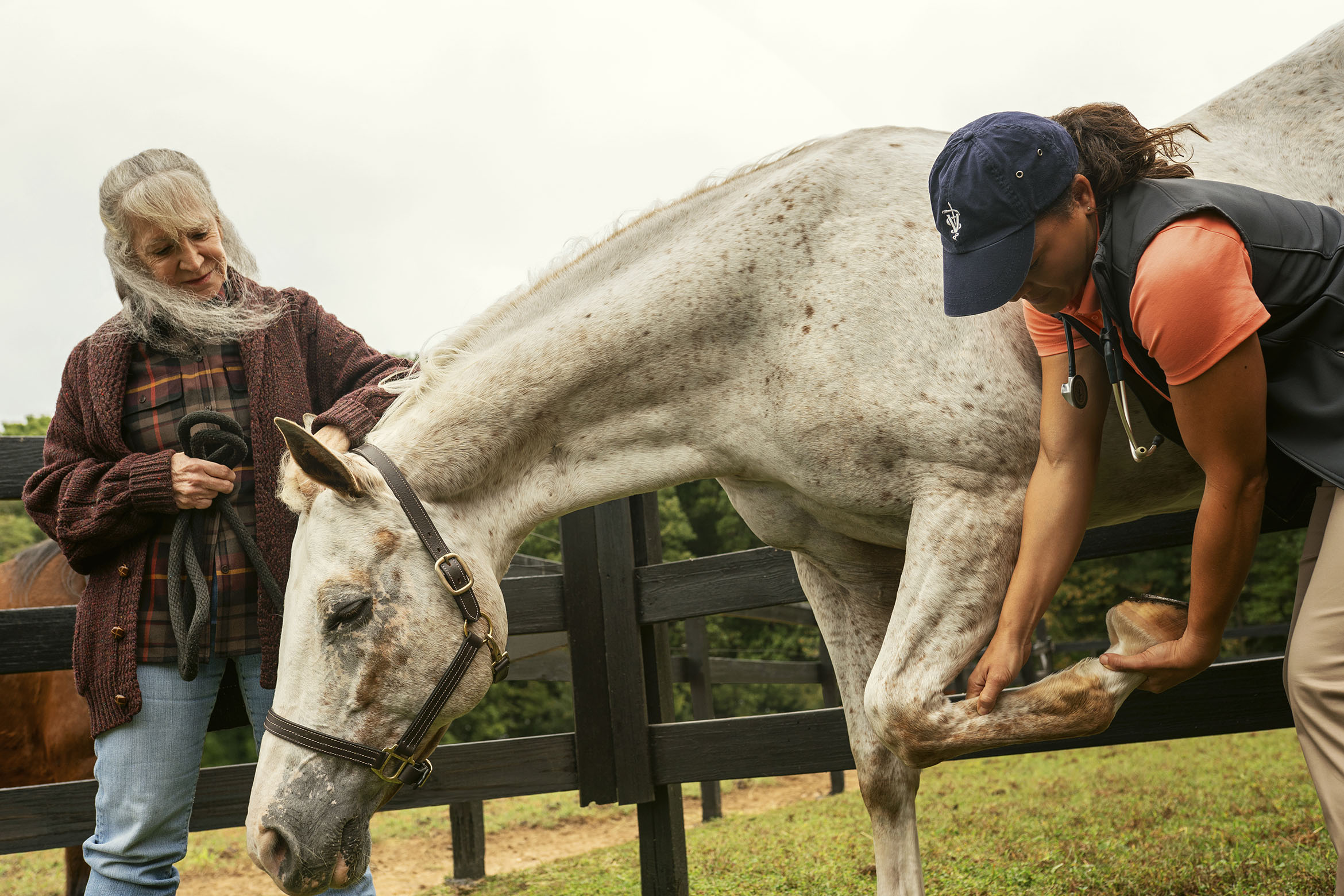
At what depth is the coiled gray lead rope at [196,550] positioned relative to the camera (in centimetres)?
221

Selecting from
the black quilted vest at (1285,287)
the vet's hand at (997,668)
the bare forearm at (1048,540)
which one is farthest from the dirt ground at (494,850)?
the black quilted vest at (1285,287)

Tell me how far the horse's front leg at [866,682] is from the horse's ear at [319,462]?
3.75 ft

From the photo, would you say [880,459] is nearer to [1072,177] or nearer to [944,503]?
[944,503]

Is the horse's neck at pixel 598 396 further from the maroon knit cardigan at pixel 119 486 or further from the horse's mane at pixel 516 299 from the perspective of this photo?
the maroon knit cardigan at pixel 119 486

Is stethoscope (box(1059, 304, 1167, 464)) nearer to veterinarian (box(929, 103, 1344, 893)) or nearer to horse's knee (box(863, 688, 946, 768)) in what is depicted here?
veterinarian (box(929, 103, 1344, 893))

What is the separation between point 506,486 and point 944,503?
98 cm

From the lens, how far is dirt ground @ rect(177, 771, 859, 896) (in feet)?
15.9

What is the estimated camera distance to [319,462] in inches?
77.1

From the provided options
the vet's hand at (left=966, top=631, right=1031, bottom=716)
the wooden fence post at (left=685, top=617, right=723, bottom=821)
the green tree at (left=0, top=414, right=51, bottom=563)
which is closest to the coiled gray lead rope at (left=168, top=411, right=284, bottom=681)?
the vet's hand at (left=966, top=631, right=1031, bottom=716)

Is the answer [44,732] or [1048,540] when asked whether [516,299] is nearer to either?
[1048,540]

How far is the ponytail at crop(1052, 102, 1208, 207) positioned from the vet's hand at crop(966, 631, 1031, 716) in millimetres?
816

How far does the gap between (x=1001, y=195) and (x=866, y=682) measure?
1.19m

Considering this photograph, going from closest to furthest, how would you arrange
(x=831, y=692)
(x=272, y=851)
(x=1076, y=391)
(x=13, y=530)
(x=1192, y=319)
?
(x=1192, y=319) < (x=1076, y=391) < (x=272, y=851) < (x=831, y=692) < (x=13, y=530)

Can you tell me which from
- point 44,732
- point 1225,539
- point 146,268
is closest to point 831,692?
point 44,732
